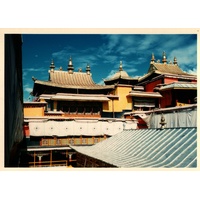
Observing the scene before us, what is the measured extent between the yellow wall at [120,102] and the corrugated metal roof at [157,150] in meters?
9.23

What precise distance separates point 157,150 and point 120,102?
10.9 meters

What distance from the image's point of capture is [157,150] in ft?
14.8

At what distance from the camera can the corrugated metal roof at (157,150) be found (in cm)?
401

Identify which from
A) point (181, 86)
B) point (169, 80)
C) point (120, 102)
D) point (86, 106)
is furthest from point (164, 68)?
point (86, 106)

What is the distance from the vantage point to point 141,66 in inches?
343

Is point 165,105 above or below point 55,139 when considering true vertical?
above

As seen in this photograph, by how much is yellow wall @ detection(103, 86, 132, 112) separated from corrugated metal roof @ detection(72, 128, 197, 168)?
9.23 m

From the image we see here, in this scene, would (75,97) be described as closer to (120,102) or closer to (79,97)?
(79,97)

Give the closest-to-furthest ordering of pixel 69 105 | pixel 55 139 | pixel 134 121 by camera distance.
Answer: pixel 55 139 → pixel 134 121 → pixel 69 105

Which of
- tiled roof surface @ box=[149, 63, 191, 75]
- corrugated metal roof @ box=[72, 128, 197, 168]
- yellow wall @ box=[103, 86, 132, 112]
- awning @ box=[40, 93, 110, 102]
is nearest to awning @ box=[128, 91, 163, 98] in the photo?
yellow wall @ box=[103, 86, 132, 112]

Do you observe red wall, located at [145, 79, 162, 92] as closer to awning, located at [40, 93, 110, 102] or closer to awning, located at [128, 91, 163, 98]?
awning, located at [128, 91, 163, 98]

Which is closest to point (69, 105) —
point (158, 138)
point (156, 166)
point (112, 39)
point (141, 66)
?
point (141, 66)

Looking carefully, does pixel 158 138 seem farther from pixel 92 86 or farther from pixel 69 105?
pixel 92 86
